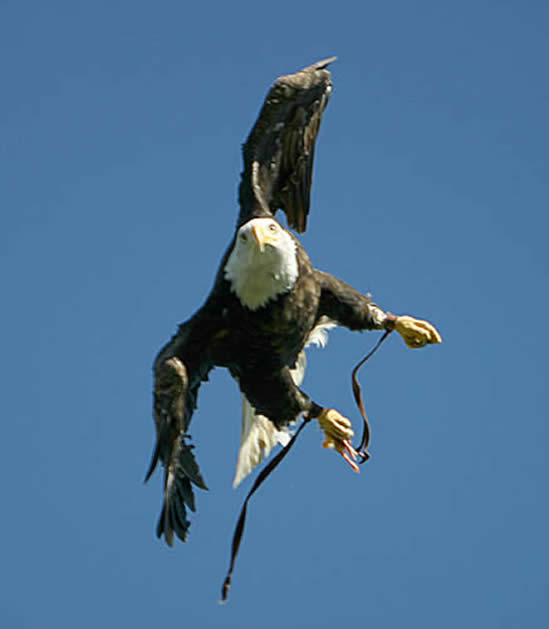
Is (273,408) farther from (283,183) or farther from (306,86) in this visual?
(306,86)

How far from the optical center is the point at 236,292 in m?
4.59

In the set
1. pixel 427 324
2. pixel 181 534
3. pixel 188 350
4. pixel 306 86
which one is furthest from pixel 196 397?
pixel 306 86

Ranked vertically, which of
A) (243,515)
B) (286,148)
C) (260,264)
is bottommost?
(243,515)

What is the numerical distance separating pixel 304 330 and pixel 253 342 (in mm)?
230

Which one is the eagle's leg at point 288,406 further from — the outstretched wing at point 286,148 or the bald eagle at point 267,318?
the outstretched wing at point 286,148

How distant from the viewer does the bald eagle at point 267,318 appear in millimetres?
4555

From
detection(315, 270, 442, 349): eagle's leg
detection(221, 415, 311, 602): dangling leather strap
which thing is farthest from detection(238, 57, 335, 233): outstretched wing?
detection(221, 415, 311, 602): dangling leather strap

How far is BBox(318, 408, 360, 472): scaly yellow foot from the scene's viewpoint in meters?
5.03

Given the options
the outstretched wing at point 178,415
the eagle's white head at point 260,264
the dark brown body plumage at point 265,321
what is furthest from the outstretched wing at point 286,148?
the outstretched wing at point 178,415

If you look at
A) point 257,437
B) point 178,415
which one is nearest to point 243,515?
point 178,415

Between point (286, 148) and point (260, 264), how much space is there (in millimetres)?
940

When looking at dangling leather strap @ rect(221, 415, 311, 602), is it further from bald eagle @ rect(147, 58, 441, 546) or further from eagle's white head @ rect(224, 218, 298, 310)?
eagle's white head @ rect(224, 218, 298, 310)

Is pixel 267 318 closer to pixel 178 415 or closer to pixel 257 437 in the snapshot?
pixel 178 415

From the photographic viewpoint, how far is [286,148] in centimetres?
529
